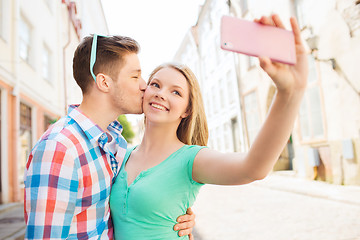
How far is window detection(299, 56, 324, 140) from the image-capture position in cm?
1030

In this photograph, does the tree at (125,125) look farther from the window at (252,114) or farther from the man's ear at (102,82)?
the man's ear at (102,82)

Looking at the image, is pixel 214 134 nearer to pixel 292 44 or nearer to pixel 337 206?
pixel 337 206

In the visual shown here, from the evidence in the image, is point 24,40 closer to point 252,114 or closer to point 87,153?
point 87,153

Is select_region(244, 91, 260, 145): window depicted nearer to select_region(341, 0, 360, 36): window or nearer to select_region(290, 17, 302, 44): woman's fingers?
select_region(341, 0, 360, 36): window

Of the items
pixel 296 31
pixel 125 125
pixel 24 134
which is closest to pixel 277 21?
pixel 296 31

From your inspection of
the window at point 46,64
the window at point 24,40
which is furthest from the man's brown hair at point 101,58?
the window at point 46,64

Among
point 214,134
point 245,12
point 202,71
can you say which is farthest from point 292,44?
point 202,71

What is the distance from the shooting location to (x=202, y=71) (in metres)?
25.5

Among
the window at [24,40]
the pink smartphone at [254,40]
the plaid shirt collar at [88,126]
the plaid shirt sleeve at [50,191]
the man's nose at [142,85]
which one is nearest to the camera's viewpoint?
the pink smartphone at [254,40]

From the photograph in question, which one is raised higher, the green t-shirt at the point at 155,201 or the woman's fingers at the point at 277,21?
the woman's fingers at the point at 277,21

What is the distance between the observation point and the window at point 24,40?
9.84m

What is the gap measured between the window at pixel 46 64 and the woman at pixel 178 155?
10694 millimetres

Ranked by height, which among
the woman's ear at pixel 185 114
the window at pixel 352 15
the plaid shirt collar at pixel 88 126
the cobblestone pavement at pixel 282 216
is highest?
the window at pixel 352 15

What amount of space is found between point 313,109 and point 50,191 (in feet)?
34.3
